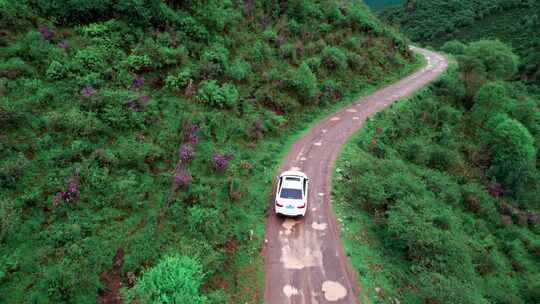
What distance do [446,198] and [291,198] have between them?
12.0 m

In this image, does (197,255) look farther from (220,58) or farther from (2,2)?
(2,2)

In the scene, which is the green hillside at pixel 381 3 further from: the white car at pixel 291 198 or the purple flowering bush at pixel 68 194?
the purple flowering bush at pixel 68 194

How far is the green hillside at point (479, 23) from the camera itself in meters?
59.0

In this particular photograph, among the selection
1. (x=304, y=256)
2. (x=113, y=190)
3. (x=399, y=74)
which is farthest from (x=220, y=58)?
A: (x=399, y=74)

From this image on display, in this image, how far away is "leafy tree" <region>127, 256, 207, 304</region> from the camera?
9078mm

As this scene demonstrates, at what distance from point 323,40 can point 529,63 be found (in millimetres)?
49507

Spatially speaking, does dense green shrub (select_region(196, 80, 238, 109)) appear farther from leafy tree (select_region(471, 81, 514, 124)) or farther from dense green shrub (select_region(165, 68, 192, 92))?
leafy tree (select_region(471, 81, 514, 124))

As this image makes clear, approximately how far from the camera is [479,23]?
70500 millimetres

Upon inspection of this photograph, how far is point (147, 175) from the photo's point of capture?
15.0m

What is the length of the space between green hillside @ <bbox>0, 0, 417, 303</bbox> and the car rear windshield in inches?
60.7

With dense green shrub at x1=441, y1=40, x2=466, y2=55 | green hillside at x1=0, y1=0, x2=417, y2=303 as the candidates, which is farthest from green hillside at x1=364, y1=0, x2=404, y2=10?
green hillside at x1=0, y1=0, x2=417, y2=303

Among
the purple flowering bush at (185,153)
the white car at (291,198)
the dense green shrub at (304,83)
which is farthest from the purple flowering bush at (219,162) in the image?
the dense green shrub at (304,83)

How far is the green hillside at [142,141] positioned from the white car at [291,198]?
1.39m

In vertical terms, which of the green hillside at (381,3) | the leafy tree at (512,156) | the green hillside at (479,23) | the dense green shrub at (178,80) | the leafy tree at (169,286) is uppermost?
the green hillside at (381,3)
